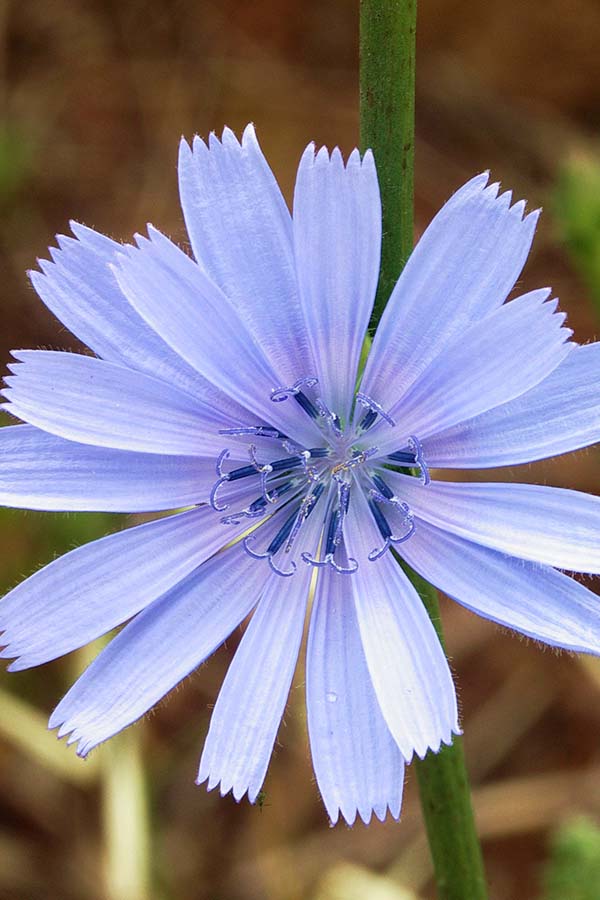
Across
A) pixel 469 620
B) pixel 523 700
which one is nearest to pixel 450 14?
pixel 469 620

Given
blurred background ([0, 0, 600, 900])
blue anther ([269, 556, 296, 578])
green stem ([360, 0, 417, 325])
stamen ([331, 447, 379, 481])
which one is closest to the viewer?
green stem ([360, 0, 417, 325])

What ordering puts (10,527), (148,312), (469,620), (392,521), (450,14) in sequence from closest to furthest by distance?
(148,312) < (392,521) < (10,527) < (469,620) < (450,14)

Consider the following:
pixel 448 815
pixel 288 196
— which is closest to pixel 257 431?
pixel 448 815

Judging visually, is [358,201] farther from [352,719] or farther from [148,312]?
[352,719]

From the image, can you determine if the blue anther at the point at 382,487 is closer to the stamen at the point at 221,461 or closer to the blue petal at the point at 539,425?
the blue petal at the point at 539,425

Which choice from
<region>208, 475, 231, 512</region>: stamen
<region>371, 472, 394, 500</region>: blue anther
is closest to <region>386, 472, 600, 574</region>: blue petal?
<region>371, 472, 394, 500</region>: blue anther

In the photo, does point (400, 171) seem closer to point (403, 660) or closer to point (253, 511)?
point (253, 511)

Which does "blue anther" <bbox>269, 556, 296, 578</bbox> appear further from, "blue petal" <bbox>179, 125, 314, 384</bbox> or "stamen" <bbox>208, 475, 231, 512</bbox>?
"blue petal" <bbox>179, 125, 314, 384</bbox>
